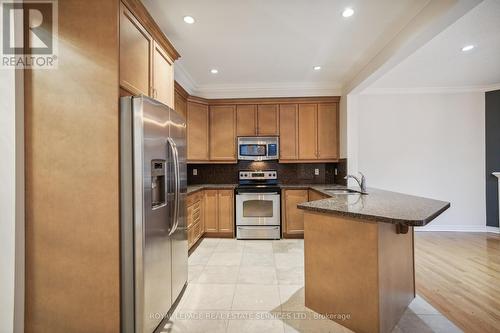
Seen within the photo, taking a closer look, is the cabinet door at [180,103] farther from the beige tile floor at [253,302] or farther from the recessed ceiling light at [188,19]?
the beige tile floor at [253,302]

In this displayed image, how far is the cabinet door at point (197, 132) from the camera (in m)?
3.89

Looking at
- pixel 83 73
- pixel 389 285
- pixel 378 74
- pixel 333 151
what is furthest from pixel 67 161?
pixel 333 151

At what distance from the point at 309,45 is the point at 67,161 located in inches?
103

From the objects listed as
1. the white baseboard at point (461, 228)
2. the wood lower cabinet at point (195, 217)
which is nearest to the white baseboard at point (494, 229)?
the white baseboard at point (461, 228)

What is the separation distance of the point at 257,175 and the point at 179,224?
94.4 inches

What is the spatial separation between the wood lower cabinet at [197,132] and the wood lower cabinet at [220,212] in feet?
2.22

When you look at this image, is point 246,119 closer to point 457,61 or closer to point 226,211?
point 226,211

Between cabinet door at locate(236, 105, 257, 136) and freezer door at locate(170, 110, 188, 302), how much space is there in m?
1.96

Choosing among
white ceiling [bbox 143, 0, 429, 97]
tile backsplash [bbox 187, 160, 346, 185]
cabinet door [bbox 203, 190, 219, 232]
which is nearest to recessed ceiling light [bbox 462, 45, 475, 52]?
white ceiling [bbox 143, 0, 429, 97]

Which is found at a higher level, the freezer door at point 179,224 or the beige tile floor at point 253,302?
the freezer door at point 179,224

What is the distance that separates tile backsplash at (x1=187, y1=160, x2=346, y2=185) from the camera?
14.2 ft

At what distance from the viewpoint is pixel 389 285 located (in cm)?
163

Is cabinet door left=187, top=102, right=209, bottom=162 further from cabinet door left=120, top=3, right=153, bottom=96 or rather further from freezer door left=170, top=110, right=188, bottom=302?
cabinet door left=120, top=3, right=153, bottom=96

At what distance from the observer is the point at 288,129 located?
4012mm
